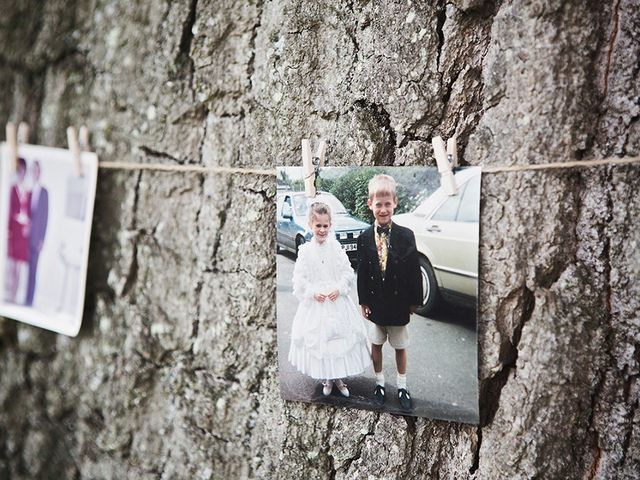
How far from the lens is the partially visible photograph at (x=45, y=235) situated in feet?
3.10

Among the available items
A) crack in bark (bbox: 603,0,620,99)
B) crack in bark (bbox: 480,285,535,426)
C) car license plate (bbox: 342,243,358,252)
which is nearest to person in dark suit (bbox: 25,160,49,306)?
car license plate (bbox: 342,243,358,252)

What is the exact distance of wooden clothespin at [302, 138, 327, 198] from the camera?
28.9 inches

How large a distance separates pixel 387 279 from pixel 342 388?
0.17 m

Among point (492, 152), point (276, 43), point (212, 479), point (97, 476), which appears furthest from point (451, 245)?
point (97, 476)

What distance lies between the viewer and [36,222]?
3.25 ft

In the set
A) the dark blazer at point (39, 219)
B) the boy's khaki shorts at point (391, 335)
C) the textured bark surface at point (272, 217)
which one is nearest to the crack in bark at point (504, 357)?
the textured bark surface at point (272, 217)

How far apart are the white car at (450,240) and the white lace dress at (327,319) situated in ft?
0.33

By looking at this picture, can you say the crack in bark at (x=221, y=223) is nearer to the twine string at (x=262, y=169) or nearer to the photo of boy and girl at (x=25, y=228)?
the twine string at (x=262, y=169)

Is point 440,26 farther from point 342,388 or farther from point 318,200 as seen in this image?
point 342,388

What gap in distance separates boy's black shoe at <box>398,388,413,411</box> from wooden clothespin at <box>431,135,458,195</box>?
267 millimetres

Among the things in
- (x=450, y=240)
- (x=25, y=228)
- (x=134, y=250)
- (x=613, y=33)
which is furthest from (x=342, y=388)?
(x=25, y=228)

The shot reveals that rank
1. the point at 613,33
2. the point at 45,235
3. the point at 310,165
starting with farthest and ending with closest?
the point at 45,235, the point at 310,165, the point at 613,33

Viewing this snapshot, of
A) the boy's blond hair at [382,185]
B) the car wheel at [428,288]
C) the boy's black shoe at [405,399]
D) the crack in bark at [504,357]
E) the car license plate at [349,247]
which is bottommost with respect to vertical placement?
the boy's black shoe at [405,399]

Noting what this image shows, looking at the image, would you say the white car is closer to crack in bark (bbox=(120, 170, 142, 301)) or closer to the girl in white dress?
the girl in white dress
